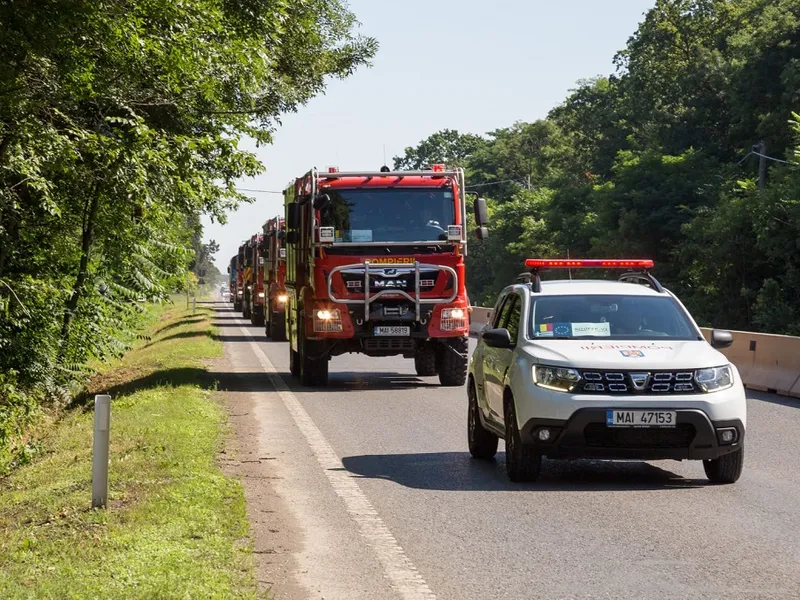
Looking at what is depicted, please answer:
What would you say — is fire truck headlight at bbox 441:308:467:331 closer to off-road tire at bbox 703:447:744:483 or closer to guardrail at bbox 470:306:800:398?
guardrail at bbox 470:306:800:398

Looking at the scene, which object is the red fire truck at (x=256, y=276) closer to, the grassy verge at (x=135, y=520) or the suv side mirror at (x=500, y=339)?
the grassy verge at (x=135, y=520)

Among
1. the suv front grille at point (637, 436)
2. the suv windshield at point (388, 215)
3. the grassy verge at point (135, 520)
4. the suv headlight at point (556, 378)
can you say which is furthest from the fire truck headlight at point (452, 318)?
the suv front grille at point (637, 436)

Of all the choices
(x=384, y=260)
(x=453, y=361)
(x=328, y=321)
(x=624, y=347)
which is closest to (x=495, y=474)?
(x=624, y=347)

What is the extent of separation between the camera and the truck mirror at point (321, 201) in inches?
811

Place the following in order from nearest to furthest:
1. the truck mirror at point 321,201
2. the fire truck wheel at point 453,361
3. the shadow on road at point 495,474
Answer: the shadow on road at point 495,474
the truck mirror at point 321,201
the fire truck wheel at point 453,361

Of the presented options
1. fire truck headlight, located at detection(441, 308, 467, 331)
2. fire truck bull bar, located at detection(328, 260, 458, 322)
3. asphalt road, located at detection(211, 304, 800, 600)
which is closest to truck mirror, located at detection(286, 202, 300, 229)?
fire truck bull bar, located at detection(328, 260, 458, 322)

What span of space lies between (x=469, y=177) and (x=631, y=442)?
114 m

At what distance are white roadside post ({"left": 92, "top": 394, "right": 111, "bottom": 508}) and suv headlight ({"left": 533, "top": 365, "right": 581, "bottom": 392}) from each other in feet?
10.9

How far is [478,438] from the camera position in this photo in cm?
1246

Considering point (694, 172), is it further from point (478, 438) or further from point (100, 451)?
point (100, 451)

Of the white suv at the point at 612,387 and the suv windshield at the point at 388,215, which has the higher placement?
the suv windshield at the point at 388,215

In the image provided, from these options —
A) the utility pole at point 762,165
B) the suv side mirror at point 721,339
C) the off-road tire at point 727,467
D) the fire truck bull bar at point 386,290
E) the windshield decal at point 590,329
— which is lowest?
the off-road tire at point 727,467

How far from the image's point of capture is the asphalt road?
719cm

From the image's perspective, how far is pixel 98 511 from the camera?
927cm
